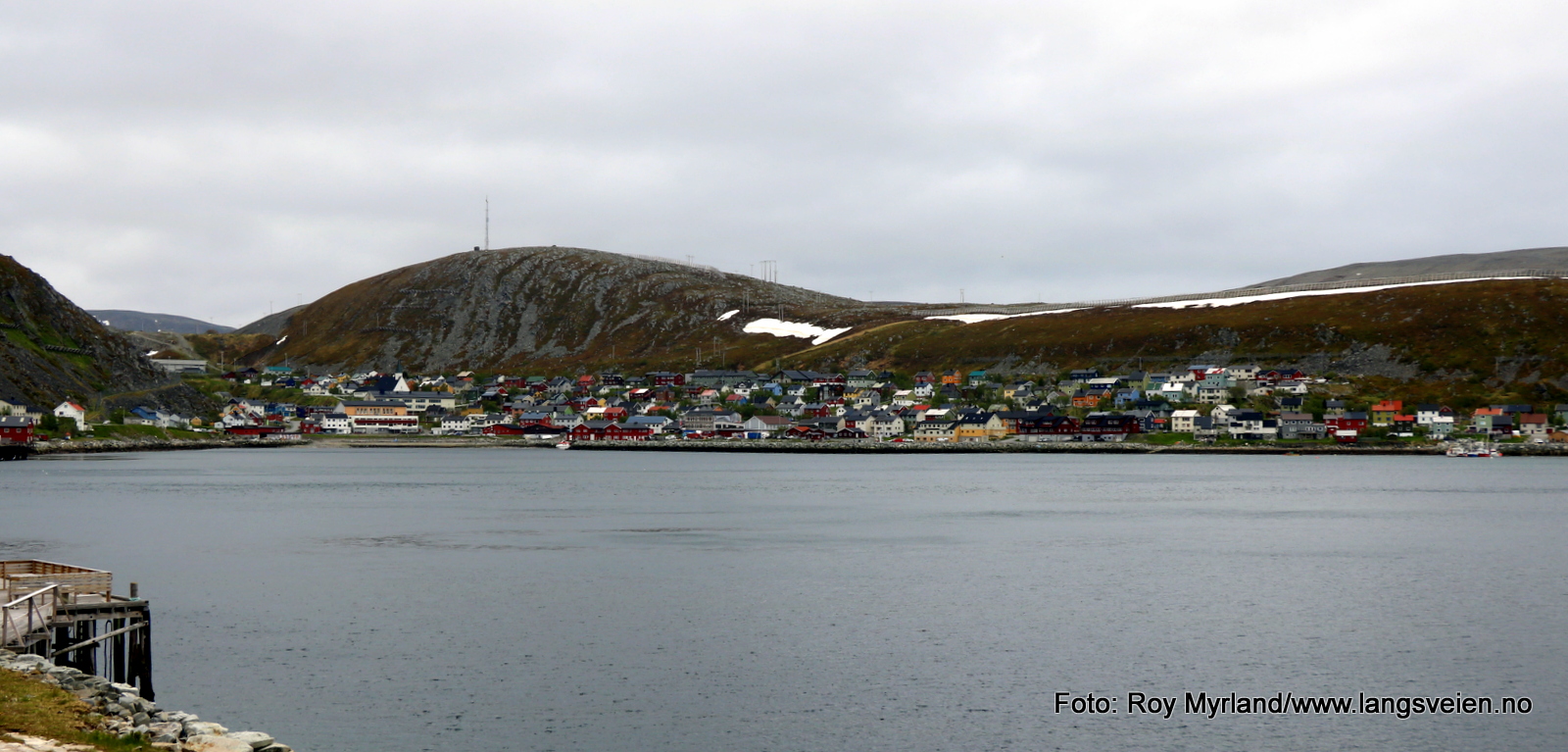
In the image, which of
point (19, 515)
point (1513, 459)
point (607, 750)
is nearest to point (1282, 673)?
point (607, 750)

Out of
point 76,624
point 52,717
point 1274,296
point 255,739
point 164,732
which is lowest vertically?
point 255,739

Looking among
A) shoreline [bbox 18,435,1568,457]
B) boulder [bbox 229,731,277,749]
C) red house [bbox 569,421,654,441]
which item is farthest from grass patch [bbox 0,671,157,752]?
red house [bbox 569,421,654,441]

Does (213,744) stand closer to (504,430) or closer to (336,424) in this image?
(504,430)

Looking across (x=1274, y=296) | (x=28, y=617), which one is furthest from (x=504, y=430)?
(x=28, y=617)

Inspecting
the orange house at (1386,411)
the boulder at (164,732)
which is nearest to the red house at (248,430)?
the orange house at (1386,411)

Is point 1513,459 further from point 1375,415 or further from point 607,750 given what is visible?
point 607,750

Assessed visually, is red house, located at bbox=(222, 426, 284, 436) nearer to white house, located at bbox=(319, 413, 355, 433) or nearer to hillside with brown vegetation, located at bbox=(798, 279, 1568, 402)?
white house, located at bbox=(319, 413, 355, 433)
